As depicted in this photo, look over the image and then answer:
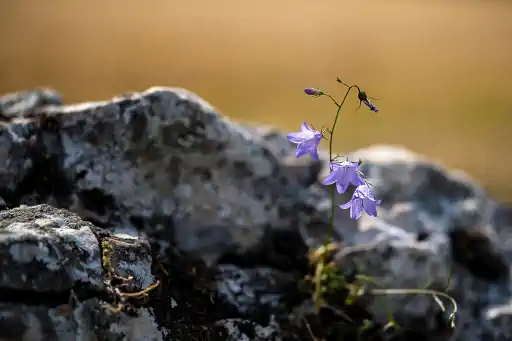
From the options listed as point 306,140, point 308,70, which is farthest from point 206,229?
point 308,70

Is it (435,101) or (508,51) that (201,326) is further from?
(508,51)

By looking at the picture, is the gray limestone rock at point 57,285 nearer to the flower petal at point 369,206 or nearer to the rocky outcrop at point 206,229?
the rocky outcrop at point 206,229

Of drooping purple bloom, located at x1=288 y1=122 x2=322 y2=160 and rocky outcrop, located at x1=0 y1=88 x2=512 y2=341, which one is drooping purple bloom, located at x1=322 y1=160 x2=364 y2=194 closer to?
drooping purple bloom, located at x1=288 y1=122 x2=322 y2=160

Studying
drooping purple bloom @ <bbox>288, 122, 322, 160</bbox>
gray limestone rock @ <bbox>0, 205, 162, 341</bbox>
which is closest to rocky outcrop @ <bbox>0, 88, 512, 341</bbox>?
gray limestone rock @ <bbox>0, 205, 162, 341</bbox>

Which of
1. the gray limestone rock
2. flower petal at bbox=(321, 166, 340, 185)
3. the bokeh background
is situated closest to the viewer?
the gray limestone rock

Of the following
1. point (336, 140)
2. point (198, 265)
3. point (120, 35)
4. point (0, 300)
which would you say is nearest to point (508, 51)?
point (336, 140)
